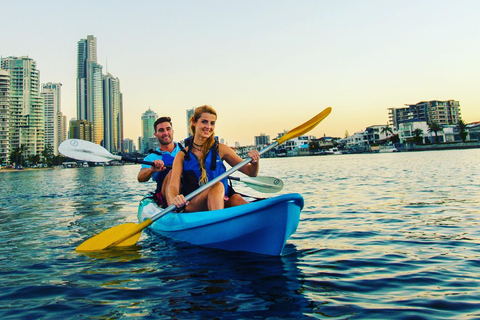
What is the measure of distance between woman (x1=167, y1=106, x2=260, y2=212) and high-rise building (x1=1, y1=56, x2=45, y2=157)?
151 meters

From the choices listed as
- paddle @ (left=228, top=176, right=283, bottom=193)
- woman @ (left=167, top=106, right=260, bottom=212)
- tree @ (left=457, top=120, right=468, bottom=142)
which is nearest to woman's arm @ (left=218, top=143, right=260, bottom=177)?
woman @ (left=167, top=106, right=260, bottom=212)

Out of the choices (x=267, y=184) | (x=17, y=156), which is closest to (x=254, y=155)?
(x=267, y=184)

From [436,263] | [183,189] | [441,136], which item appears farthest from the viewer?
[441,136]

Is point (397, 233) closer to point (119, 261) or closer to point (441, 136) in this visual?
point (119, 261)

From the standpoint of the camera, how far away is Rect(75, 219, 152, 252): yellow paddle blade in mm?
5574

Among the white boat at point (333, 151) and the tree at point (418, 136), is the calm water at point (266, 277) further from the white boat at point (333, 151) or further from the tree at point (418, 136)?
the white boat at point (333, 151)

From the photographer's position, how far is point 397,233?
6445 mm

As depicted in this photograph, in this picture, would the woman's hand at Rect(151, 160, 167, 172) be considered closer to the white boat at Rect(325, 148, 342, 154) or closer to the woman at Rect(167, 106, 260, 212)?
the woman at Rect(167, 106, 260, 212)

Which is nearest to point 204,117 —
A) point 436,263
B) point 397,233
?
point 436,263

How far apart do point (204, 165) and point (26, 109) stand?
168 m

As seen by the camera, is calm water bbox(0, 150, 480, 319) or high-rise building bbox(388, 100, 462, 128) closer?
calm water bbox(0, 150, 480, 319)

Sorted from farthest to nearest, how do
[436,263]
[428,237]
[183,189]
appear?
1. [428,237]
2. [183,189]
3. [436,263]

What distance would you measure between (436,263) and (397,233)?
6.45 feet

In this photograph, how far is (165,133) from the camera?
736cm
